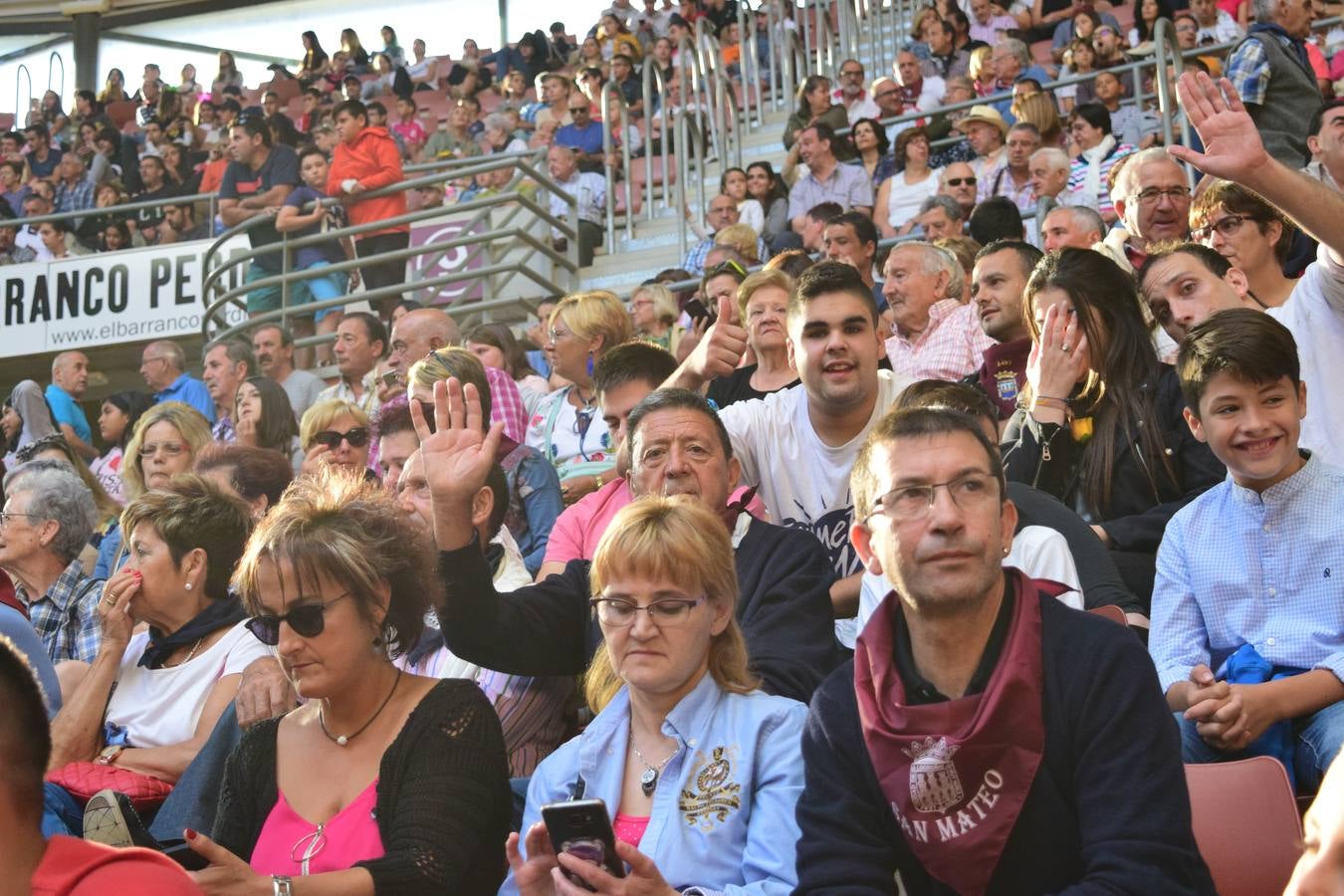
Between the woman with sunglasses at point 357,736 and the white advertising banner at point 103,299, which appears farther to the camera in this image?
the white advertising banner at point 103,299

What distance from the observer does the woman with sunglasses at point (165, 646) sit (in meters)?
3.98

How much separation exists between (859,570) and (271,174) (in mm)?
7651

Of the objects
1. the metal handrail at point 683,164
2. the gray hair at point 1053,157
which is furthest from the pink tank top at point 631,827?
the metal handrail at point 683,164

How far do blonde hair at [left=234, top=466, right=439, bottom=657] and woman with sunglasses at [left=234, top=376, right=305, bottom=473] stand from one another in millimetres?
3451

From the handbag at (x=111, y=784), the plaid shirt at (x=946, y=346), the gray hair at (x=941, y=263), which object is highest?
the gray hair at (x=941, y=263)

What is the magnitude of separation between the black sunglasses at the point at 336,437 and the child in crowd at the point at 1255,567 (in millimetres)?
3244

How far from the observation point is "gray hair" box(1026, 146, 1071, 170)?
755 centimetres

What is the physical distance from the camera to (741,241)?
8250mm

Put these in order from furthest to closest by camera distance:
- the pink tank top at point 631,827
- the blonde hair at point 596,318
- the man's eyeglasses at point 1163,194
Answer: the blonde hair at point 596,318 → the man's eyeglasses at point 1163,194 → the pink tank top at point 631,827

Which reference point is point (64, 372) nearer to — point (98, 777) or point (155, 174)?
point (155, 174)

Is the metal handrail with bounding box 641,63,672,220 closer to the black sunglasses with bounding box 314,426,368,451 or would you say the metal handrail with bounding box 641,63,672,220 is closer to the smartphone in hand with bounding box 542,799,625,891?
the black sunglasses with bounding box 314,426,368,451

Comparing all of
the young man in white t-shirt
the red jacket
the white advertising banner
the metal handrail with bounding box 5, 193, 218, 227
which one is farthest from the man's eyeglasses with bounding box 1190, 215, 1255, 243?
the white advertising banner

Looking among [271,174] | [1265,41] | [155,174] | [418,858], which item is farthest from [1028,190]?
[155,174]

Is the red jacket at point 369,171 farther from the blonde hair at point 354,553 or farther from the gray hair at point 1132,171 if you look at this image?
the blonde hair at point 354,553
